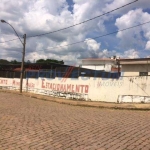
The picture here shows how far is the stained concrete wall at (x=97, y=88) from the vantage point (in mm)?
14062

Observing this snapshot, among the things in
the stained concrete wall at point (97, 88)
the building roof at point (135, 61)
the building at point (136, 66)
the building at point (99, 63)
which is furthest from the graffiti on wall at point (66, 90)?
the building at point (99, 63)

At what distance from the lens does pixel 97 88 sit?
55.0ft

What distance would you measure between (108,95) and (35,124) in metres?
8.92

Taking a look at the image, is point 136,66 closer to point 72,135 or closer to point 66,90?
point 66,90

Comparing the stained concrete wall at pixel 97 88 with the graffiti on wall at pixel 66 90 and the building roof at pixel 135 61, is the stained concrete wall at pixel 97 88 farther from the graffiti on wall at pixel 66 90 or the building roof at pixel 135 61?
the building roof at pixel 135 61

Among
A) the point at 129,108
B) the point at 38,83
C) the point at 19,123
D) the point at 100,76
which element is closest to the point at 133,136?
the point at 19,123

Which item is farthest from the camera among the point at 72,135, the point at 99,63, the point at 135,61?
the point at 99,63

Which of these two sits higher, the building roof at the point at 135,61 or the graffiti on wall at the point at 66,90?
the building roof at the point at 135,61

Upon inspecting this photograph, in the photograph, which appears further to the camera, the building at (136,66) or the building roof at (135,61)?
the building at (136,66)

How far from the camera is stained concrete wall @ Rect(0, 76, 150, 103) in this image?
14.1 meters

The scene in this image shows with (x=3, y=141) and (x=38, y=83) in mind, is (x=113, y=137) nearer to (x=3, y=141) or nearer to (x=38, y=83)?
(x=3, y=141)

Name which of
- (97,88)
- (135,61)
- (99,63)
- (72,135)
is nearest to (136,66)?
(135,61)

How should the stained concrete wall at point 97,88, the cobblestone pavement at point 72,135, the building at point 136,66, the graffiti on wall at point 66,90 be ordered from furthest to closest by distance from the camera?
the building at point 136,66, the graffiti on wall at point 66,90, the stained concrete wall at point 97,88, the cobblestone pavement at point 72,135

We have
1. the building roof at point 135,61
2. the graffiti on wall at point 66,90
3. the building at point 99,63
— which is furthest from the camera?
the building at point 99,63
